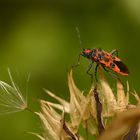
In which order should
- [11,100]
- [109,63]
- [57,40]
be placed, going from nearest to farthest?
[11,100]
[109,63]
[57,40]

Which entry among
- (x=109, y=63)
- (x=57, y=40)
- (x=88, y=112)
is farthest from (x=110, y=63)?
(x=57, y=40)

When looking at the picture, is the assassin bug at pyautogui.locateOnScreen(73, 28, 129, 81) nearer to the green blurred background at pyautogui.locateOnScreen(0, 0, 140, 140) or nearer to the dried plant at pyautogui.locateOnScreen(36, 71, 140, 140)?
the dried plant at pyautogui.locateOnScreen(36, 71, 140, 140)

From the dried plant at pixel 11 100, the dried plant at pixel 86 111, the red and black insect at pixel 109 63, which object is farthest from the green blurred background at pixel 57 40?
the dried plant at pixel 86 111

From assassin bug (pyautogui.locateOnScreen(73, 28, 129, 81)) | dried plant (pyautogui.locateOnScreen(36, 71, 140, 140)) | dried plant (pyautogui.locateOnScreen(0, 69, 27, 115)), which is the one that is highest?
dried plant (pyautogui.locateOnScreen(0, 69, 27, 115))

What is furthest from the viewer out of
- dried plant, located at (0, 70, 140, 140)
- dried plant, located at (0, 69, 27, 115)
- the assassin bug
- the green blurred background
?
the green blurred background

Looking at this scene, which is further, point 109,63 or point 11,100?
point 109,63

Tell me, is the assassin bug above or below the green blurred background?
below

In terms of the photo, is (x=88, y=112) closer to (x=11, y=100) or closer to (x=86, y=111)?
(x=86, y=111)

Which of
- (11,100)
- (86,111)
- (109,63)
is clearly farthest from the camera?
(109,63)

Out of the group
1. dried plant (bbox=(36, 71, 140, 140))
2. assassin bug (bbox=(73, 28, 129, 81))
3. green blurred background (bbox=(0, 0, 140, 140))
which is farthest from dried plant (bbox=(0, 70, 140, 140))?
green blurred background (bbox=(0, 0, 140, 140))
